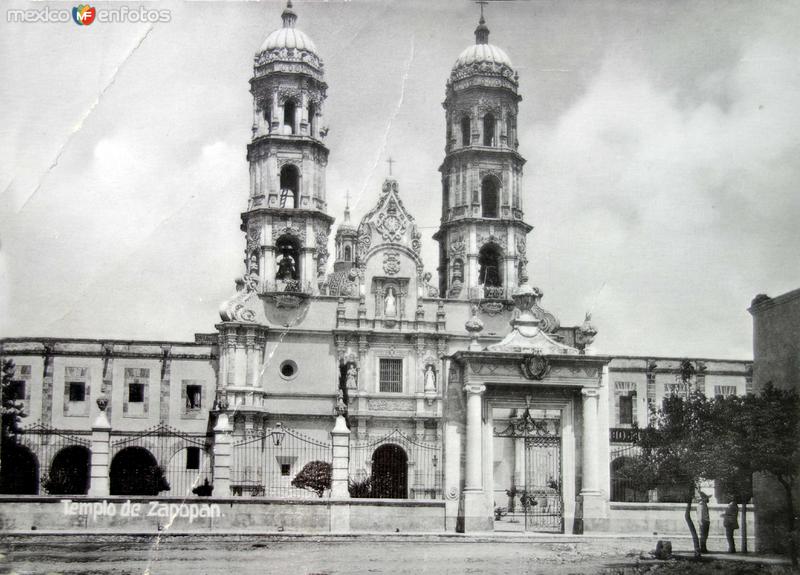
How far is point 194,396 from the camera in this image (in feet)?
140

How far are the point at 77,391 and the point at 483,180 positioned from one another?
19.0 meters

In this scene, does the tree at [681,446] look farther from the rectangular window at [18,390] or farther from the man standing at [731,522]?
the rectangular window at [18,390]

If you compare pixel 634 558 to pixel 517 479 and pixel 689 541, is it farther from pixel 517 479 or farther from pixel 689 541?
pixel 517 479

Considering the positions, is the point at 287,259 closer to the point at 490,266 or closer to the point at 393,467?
the point at 490,266

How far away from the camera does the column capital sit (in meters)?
23.0

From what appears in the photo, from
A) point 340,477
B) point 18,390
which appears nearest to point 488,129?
point 18,390

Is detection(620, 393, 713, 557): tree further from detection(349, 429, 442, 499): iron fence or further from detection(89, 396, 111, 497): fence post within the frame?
detection(89, 396, 111, 497): fence post

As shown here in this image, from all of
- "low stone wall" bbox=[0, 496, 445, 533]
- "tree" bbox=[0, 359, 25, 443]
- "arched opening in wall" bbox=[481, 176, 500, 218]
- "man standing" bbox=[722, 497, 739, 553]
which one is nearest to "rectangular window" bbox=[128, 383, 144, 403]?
"tree" bbox=[0, 359, 25, 443]

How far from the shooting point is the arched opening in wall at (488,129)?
146 feet

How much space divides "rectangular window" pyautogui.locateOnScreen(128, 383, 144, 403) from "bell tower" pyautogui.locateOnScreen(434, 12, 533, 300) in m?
13.3

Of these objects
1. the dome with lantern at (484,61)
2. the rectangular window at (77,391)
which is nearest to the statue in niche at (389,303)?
the dome with lantern at (484,61)

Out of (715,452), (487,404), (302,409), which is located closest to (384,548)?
(487,404)

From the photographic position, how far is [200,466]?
128 feet

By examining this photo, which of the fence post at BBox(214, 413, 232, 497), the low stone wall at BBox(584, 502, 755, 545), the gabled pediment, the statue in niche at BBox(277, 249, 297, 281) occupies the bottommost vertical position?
the low stone wall at BBox(584, 502, 755, 545)
